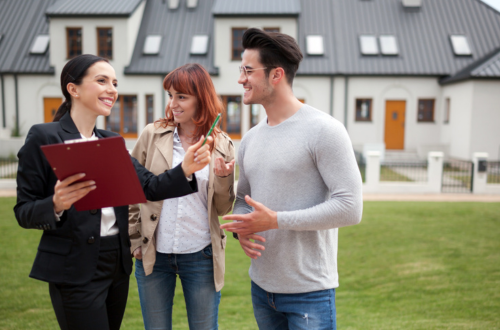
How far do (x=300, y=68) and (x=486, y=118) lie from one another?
29.2 feet

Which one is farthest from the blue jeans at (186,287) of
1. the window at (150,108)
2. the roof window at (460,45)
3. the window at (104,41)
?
the roof window at (460,45)

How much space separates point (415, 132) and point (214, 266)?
20854mm

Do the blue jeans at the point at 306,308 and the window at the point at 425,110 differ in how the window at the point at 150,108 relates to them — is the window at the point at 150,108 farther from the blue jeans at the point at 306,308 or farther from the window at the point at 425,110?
the blue jeans at the point at 306,308

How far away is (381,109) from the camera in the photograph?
2125cm

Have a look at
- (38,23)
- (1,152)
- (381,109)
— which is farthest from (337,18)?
(1,152)

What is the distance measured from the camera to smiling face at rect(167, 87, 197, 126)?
2.83 meters

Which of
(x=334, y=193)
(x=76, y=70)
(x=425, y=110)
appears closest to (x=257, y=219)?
(x=334, y=193)

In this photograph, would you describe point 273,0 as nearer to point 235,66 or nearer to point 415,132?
point 235,66

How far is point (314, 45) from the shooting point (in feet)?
70.8

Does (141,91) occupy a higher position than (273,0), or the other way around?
(273,0)

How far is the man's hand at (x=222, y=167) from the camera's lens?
8.42 feet

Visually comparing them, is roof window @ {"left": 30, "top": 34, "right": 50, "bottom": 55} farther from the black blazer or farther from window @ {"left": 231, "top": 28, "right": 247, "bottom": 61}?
the black blazer

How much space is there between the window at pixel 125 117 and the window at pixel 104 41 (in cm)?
234

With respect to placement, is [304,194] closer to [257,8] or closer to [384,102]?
[257,8]
